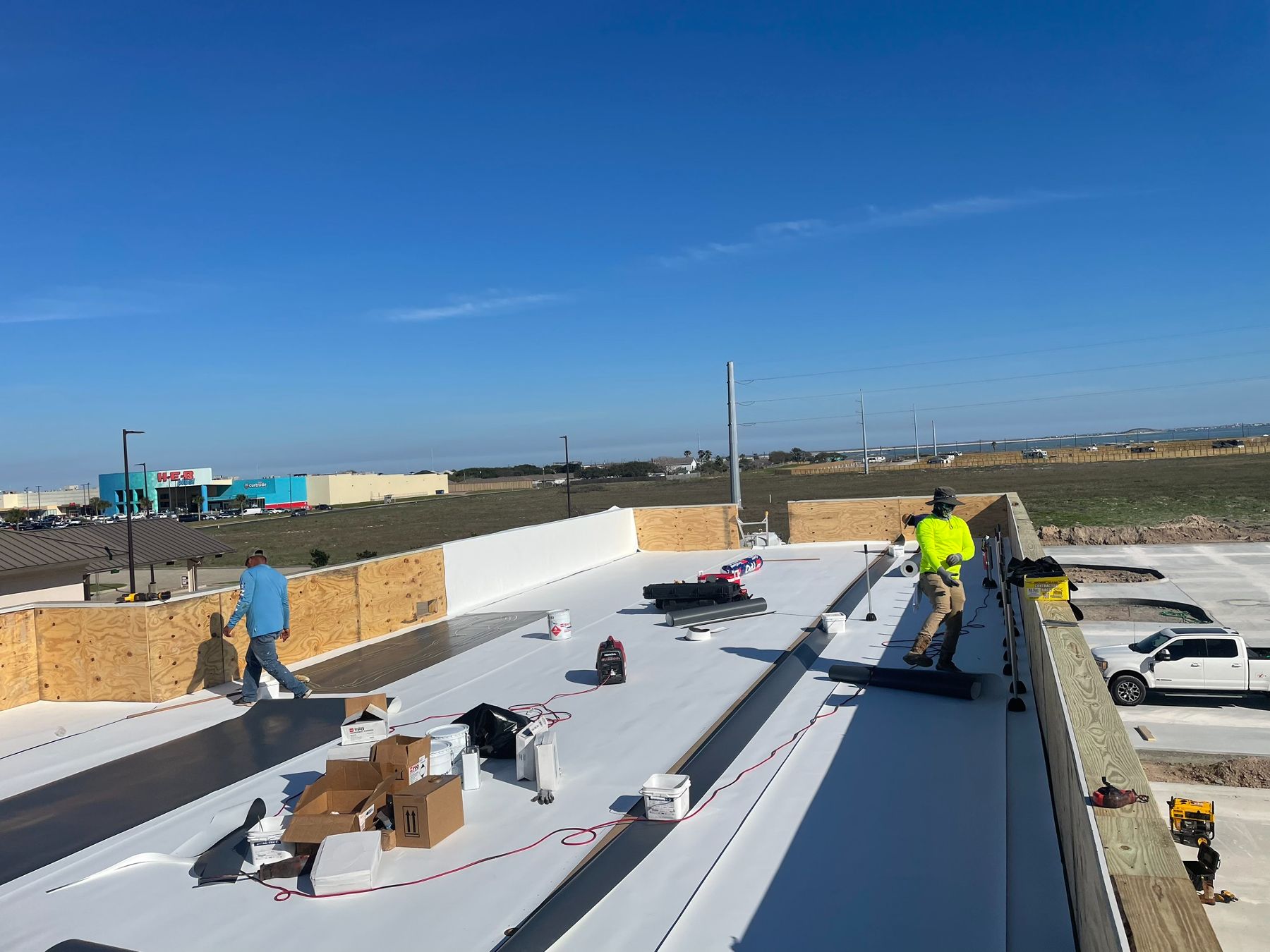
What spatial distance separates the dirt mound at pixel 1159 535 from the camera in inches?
1262

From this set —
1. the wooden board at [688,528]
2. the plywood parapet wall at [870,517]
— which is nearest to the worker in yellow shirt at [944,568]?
the plywood parapet wall at [870,517]

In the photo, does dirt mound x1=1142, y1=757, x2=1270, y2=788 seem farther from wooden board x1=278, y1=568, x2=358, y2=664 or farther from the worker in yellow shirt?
wooden board x1=278, y1=568, x2=358, y2=664

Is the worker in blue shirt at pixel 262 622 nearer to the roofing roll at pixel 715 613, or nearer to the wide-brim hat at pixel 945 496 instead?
the roofing roll at pixel 715 613

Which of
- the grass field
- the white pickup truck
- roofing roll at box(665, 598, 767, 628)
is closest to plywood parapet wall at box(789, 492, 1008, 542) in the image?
the white pickup truck

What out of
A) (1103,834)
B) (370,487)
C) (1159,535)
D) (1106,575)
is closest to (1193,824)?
(1103,834)

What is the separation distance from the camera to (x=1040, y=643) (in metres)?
5.87

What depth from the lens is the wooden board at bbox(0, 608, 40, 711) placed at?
870cm

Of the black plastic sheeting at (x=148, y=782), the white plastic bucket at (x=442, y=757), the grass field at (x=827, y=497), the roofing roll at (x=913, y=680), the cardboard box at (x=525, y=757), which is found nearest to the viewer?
the black plastic sheeting at (x=148, y=782)

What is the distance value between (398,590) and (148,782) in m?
5.81

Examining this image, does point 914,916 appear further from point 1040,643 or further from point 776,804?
point 1040,643

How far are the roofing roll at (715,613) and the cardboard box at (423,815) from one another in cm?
626

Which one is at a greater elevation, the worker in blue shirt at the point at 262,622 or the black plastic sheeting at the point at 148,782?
the worker in blue shirt at the point at 262,622

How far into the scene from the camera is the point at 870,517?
19547 mm

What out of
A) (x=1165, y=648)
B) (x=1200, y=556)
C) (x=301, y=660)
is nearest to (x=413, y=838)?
(x=301, y=660)
